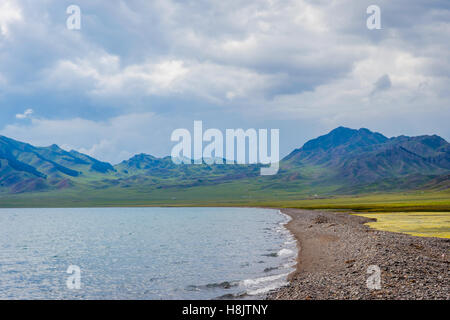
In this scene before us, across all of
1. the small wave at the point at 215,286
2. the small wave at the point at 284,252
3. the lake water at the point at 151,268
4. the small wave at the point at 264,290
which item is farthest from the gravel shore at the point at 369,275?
the small wave at the point at 215,286

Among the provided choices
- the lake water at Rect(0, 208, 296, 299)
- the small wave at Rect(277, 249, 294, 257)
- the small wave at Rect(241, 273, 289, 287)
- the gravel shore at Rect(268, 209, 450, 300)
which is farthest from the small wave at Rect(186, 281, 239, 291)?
the small wave at Rect(277, 249, 294, 257)

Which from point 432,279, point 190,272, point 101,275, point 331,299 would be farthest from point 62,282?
point 432,279

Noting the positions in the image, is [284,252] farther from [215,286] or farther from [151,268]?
[215,286]

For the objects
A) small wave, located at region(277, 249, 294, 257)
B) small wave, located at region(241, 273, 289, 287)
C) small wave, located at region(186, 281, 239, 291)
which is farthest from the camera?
small wave, located at region(277, 249, 294, 257)

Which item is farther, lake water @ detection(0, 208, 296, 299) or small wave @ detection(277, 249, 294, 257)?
small wave @ detection(277, 249, 294, 257)

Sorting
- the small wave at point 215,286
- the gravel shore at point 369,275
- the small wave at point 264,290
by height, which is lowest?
the small wave at point 215,286

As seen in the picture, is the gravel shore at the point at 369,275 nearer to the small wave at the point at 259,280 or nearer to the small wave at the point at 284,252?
the small wave at the point at 259,280

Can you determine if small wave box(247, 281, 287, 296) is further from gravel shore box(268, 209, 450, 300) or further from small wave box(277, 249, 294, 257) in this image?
small wave box(277, 249, 294, 257)

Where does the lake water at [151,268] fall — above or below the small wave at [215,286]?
below

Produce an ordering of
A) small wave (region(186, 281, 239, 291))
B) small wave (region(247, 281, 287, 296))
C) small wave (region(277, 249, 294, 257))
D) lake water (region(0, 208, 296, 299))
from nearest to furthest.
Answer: small wave (region(247, 281, 287, 296)), lake water (region(0, 208, 296, 299)), small wave (region(186, 281, 239, 291)), small wave (region(277, 249, 294, 257))

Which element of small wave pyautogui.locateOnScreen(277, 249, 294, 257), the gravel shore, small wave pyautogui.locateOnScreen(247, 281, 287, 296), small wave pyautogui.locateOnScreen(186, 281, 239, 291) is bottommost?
small wave pyautogui.locateOnScreen(277, 249, 294, 257)

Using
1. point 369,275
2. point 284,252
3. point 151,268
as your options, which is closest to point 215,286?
point 151,268
